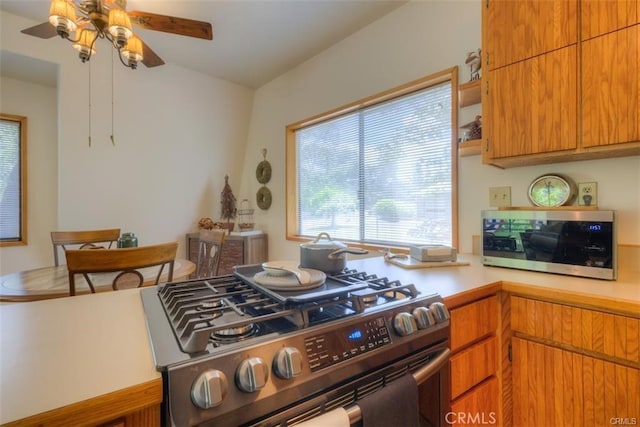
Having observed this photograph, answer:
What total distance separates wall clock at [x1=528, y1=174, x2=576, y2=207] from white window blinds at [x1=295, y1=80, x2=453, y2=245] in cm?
53

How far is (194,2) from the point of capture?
2.32m

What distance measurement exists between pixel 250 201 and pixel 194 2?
7.42ft

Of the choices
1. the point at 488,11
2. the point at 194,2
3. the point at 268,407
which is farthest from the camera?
the point at 194,2

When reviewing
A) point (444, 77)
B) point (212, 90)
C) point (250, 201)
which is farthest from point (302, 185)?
point (444, 77)

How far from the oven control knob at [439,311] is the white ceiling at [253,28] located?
2334 mm

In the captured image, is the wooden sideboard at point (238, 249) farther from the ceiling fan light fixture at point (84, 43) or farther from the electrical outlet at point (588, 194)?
the electrical outlet at point (588, 194)

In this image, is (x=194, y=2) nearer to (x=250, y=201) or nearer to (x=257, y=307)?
(x=250, y=201)

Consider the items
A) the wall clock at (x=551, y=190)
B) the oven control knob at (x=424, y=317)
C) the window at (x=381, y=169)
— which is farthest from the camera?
the window at (x=381, y=169)

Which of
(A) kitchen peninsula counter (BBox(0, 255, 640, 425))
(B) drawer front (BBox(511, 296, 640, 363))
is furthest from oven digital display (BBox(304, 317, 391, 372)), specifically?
(B) drawer front (BBox(511, 296, 640, 363))

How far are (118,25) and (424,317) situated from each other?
1.98 m

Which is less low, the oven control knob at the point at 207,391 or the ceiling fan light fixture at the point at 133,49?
the ceiling fan light fixture at the point at 133,49

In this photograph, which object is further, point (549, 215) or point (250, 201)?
point (250, 201)

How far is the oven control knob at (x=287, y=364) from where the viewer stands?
60cm

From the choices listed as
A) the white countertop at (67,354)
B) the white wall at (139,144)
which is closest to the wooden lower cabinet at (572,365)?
the white countertop at (67,354)
